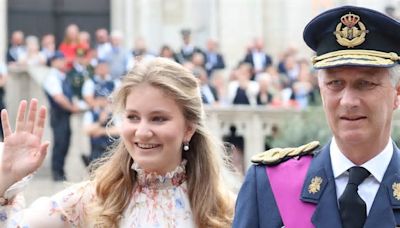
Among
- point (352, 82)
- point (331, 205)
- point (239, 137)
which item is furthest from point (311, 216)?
point (239, 137)

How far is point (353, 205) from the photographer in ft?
11.9

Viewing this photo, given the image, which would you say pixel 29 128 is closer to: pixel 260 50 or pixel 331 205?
pixel 331 205

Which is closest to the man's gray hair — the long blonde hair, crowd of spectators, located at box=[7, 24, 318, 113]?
the long blonde hair

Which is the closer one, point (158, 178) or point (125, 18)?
point (158, 178)

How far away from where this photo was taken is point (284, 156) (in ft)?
12.8

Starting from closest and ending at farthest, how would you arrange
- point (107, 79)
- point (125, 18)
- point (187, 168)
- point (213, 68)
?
point (187, 168)
point (107, 79)
point (213, 68)
point (125, 18)

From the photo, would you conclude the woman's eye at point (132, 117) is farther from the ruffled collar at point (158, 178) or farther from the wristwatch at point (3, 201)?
the wristwatch at point (3, 201)

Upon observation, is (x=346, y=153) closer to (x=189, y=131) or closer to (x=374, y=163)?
(x=374, y=163)

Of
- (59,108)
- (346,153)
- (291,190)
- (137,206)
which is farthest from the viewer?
(59,108)

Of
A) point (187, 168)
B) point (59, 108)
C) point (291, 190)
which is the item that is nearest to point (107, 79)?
point (59, 108)

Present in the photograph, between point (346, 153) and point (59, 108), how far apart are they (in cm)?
1082

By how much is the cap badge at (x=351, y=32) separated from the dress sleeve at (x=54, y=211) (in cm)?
140

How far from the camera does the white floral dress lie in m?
4.51

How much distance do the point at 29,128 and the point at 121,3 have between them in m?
18.1
